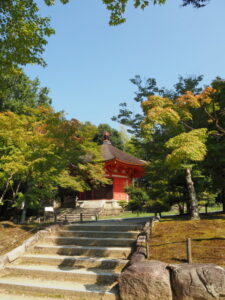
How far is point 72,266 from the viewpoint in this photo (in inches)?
257

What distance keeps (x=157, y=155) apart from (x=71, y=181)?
5868 millimetres

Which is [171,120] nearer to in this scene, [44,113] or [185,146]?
[185,146]

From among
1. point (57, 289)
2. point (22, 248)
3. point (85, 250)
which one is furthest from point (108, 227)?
point (57, 289)

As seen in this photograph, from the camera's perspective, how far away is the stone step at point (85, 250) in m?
6.80

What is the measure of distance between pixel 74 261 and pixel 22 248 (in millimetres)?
1879

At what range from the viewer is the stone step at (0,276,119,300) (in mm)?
5074

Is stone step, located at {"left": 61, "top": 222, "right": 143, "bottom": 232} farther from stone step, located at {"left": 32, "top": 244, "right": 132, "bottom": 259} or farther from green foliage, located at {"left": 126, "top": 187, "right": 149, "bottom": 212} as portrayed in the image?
green foliage, located at {"left": 126, "top": 187, "right": 149, "bottom": 212}

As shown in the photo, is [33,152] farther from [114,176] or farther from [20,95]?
[20,95]

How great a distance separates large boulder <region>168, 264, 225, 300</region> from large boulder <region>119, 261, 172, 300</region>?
190mm

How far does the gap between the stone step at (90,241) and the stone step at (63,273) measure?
53.8 inches

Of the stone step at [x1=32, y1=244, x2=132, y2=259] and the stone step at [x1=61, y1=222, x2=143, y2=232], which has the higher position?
the stone step at [x1=61, y1=222, x2=143, y2=232]

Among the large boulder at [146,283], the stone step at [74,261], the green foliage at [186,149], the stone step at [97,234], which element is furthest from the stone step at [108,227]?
the large boulder at [146,283]

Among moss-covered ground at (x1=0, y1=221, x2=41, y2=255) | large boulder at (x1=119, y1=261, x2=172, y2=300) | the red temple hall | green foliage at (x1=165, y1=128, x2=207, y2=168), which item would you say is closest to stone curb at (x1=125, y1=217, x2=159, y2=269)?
large boulder at (x1=119, y1=261, x2=172, y2=300)

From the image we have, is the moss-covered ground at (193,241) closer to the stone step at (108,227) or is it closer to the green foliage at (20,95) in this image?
the stone step at (108,227)
